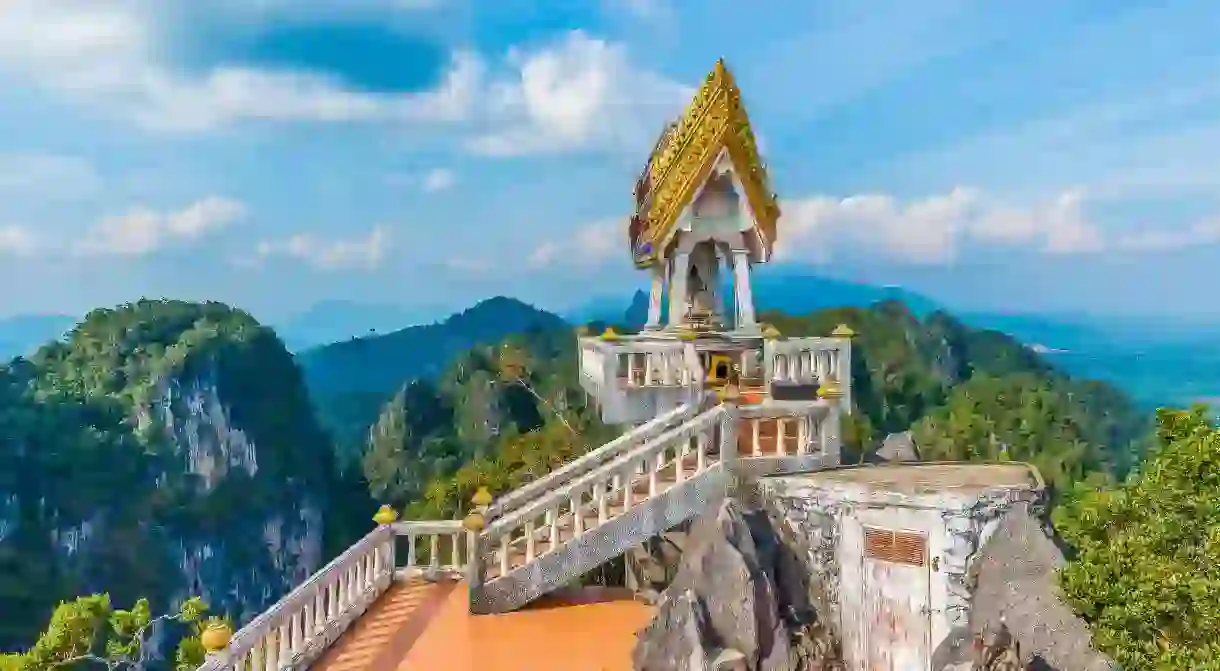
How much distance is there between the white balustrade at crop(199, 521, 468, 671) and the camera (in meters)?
7.16

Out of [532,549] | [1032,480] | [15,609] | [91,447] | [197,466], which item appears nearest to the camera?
[1032,480]

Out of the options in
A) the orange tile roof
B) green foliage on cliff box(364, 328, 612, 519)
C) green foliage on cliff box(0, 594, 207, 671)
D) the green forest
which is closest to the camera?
the orange tile roof

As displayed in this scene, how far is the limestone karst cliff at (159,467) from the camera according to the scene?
41.2 m

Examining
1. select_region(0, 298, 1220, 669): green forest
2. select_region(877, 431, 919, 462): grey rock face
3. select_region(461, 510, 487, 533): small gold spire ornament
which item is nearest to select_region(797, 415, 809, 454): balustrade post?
select_region(877, 431, 919, 462): grey rock face

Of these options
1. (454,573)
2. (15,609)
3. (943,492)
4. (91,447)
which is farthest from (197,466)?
(943,492)

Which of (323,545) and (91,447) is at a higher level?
(91,447)

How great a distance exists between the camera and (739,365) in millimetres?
12023

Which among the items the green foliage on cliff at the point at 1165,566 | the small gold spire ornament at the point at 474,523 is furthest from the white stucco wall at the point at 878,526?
the small gold spire ornament at the point at 474,523

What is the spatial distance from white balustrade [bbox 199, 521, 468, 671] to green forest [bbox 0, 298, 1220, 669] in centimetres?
780

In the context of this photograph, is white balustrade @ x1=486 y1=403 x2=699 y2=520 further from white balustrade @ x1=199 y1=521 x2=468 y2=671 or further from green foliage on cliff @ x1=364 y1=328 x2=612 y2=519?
green foliage on cliff @ x1=364 y1=328 x2=612 y2=519

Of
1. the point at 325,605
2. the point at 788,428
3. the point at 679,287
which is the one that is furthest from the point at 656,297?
the point at 325,605

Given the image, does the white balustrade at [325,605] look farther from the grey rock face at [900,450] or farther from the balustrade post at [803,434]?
the grey rock face at [900,450]

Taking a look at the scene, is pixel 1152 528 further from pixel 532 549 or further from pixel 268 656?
pixel 268 656

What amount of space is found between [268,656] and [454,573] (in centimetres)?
349
